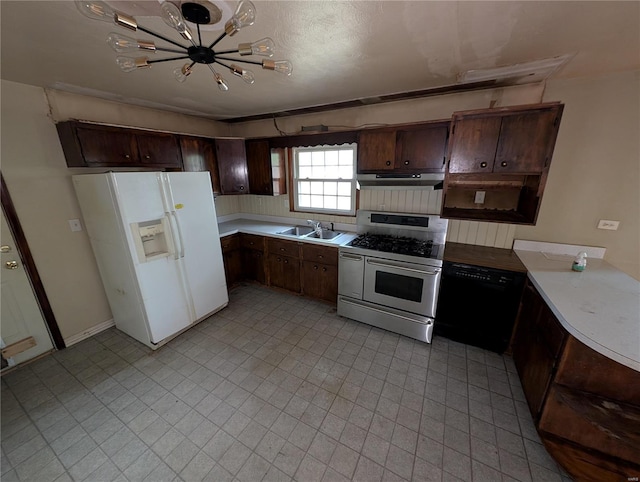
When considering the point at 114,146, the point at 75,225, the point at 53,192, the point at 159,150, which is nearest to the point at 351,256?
the point at 159,150

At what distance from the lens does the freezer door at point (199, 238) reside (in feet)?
8.28

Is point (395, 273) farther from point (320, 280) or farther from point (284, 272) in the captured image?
point (284, 272)

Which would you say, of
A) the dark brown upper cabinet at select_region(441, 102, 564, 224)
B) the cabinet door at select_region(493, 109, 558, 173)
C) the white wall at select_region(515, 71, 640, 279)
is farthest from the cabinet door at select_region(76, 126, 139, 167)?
the white wall at select_region(515, 71, 640, 279)

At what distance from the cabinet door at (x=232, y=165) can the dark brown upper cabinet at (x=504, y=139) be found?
2.72m

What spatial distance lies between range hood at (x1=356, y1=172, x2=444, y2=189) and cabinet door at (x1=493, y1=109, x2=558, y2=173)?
0.49 meters

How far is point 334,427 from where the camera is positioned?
1732 millimetres

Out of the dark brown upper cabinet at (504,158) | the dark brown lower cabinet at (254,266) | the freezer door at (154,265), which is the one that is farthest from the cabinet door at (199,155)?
the dark brown upper cabinet at (504,158)

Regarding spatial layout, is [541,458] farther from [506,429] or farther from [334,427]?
[334,427]

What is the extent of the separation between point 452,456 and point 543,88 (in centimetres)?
306

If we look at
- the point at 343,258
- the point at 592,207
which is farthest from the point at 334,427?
the point at 592,207

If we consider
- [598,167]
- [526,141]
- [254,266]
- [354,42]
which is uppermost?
[354,42]

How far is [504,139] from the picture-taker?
2105 mm

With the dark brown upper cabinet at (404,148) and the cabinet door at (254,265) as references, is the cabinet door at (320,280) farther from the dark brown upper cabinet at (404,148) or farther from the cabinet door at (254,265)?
the dark brown upper cabinet at (404,148)

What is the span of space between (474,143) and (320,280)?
7.22ft
